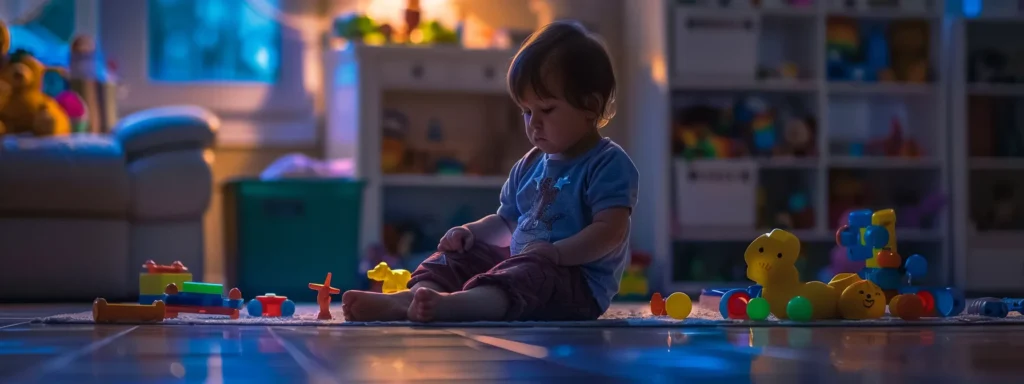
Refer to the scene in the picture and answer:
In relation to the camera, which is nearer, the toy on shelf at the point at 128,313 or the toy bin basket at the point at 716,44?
the toy on shelf at the point at 128,313

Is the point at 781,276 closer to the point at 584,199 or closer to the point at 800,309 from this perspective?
the point at 800,309

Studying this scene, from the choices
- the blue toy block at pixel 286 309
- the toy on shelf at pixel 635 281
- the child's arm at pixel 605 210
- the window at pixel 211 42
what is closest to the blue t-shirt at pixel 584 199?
the child's arm at pixel 605 210

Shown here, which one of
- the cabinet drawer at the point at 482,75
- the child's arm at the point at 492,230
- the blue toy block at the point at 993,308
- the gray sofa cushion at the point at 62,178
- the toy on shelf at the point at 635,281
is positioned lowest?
the toy on shelf at the point at 635,281

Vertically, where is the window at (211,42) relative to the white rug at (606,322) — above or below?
above

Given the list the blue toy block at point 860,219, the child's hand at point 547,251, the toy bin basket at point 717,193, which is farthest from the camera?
the toy bin basket at point 717,193

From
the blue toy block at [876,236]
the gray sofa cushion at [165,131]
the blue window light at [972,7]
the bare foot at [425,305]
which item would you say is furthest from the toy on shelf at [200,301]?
the blue window light at [972,7]

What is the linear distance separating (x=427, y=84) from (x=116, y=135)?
103 centimetres

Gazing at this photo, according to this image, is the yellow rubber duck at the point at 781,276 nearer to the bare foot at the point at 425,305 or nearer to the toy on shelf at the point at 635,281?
the bare foot at the point at 425,305

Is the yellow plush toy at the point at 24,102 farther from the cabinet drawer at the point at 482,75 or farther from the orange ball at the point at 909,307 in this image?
the orange ball at the point at 909,307

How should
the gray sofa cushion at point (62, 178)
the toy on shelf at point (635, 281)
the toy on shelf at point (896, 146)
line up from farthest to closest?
the toy on shelf at point (896, 146) < the toy on shelf at point (635, 281) < the gray sofa cushion at point (62, 178)

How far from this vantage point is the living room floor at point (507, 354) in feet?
2.99

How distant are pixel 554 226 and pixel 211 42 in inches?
103

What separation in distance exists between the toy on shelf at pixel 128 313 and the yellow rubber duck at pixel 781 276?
2.79 ft

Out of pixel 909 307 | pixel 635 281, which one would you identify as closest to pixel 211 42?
pixel 635 281
